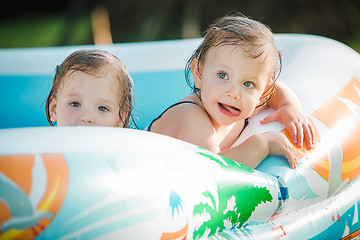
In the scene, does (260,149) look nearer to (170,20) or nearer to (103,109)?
(103,109)

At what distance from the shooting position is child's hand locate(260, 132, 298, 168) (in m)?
1.83

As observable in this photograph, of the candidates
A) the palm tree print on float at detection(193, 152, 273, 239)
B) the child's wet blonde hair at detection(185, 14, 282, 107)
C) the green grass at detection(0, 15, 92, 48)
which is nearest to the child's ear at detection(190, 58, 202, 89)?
the child's wet blonde hair at detection(185, 14, 282, 107)

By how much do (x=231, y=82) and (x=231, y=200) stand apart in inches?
17.1

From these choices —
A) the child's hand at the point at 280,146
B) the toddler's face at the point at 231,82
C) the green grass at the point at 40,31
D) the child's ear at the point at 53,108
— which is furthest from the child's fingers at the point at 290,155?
the green grass at the point at 40,31

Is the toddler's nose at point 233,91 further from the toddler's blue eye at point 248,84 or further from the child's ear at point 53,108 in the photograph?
the child's ear at point 53,108

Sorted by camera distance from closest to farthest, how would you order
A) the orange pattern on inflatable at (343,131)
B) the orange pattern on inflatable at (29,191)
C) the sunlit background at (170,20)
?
the orange pattern on inflatable at (29,191) → the orange pattern on inflatable at (343,131) → the sunlit background at (170,20)

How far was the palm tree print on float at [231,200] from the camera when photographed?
58.6 inches

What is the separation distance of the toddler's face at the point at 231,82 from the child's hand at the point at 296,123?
0.16 m

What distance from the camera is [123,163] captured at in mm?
1377

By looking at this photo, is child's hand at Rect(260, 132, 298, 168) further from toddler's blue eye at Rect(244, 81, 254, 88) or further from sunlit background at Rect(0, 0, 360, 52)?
sunlit background at Rect(0, 0, 360, 52)

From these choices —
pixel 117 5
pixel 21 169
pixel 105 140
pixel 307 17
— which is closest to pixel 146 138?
pixel 105 140

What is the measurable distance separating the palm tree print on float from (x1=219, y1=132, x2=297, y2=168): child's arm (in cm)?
16

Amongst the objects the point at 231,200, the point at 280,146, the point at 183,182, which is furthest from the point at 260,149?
the point at 183,182

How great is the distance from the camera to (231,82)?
1845 mm
